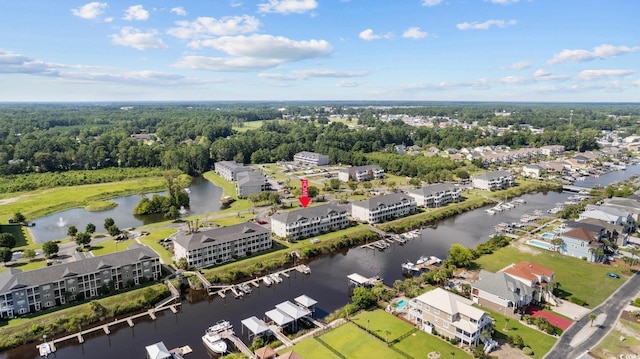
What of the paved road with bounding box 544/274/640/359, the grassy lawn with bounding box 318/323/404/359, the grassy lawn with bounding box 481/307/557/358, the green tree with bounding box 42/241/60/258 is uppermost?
the green tree with bounding box 42/241/60/258

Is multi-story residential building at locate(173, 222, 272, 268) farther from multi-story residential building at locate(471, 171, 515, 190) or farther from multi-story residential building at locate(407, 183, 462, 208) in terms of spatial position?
multi-story residential building at locate(471, 171, 515, 190)

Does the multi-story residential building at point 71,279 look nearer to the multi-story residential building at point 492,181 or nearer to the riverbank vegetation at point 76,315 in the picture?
the riverbank vegetation at point 76,315

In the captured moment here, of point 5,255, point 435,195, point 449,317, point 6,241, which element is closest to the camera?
point 449,317

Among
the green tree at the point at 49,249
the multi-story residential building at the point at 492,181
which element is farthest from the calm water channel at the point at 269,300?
the multi-story residential building at the point at 492,181

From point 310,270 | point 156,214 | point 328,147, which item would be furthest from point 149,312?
point 328,147

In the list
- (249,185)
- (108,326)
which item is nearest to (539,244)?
(249,185)

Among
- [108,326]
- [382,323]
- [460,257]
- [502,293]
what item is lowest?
[108,326]

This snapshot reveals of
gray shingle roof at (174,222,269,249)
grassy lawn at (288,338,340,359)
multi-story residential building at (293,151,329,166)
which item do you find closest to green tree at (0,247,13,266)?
gray shingle roof at (174,222,269,249)

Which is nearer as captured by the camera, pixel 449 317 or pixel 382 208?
pixel 449 317

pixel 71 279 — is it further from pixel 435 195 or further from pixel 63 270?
pixel 435 195
